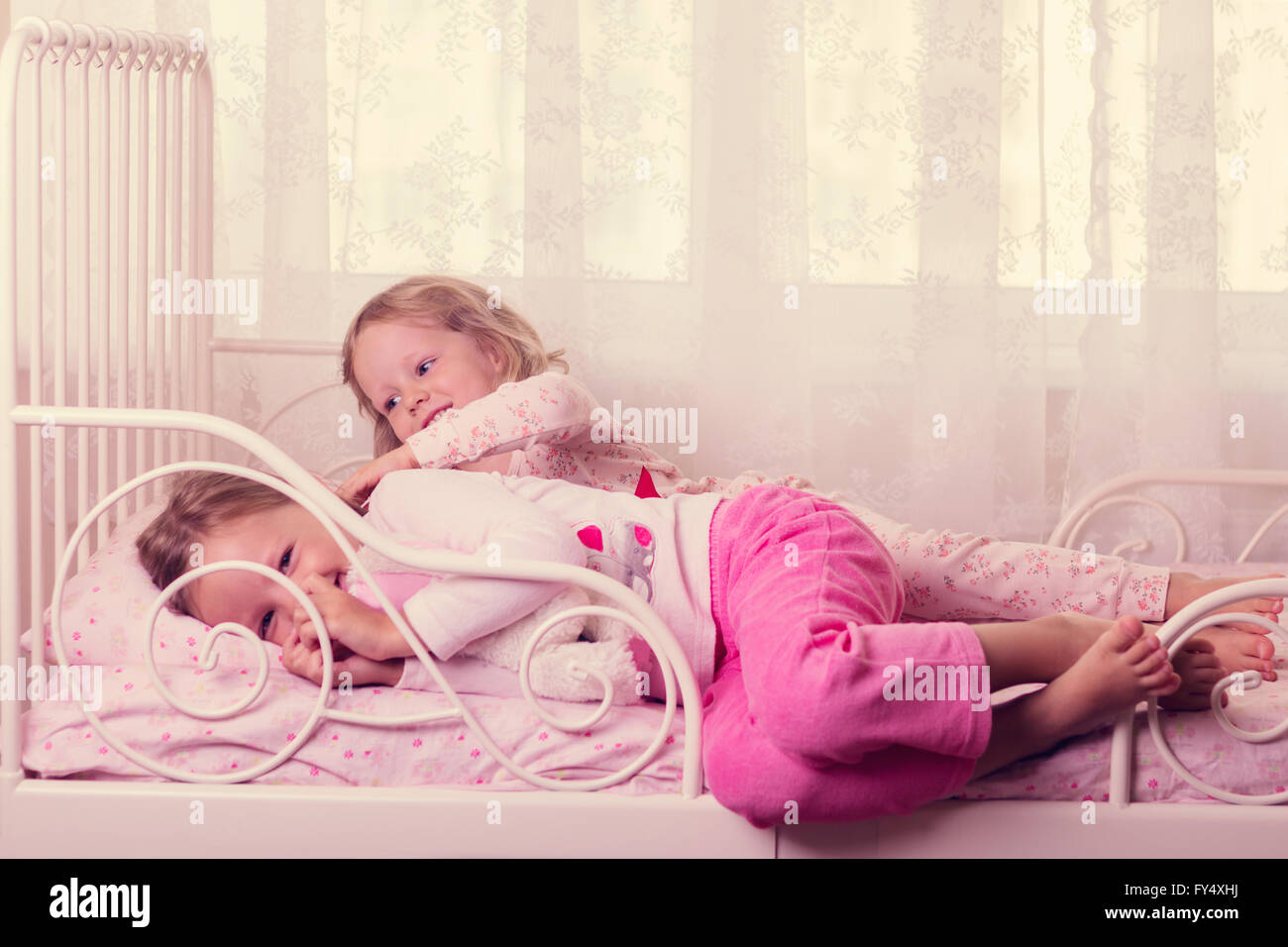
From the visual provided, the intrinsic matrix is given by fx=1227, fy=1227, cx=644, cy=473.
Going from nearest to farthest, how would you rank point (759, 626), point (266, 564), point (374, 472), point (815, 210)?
point (759, 626)
point (266, 564)
point (374, 472)
point (815, 210)

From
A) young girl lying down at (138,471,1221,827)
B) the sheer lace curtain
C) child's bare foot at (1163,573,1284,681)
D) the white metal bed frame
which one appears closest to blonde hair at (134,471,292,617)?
young girl lying down at (138,471,1221,827)

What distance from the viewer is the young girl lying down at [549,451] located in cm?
140

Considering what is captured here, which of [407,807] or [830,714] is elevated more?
[830,714]

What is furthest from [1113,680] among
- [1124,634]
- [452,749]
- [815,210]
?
[815,210]

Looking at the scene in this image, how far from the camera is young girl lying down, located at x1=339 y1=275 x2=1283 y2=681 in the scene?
1.40 meters

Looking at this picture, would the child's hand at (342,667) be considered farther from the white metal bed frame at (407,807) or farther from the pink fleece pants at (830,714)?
the pink fleece pants at (830,714)

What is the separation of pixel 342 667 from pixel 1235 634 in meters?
0.93

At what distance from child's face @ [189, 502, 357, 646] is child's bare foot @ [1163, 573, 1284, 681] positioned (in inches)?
34.1

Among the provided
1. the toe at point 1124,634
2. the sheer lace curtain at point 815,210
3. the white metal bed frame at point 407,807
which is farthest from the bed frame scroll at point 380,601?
the sheer lace curtain at point 815,210

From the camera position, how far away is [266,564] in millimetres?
1223

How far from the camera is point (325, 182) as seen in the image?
1970 mm

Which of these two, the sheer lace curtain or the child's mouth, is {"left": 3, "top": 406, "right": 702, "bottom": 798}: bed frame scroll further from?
the sheer lace curtain

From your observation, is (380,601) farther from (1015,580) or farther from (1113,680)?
(1015,580)
